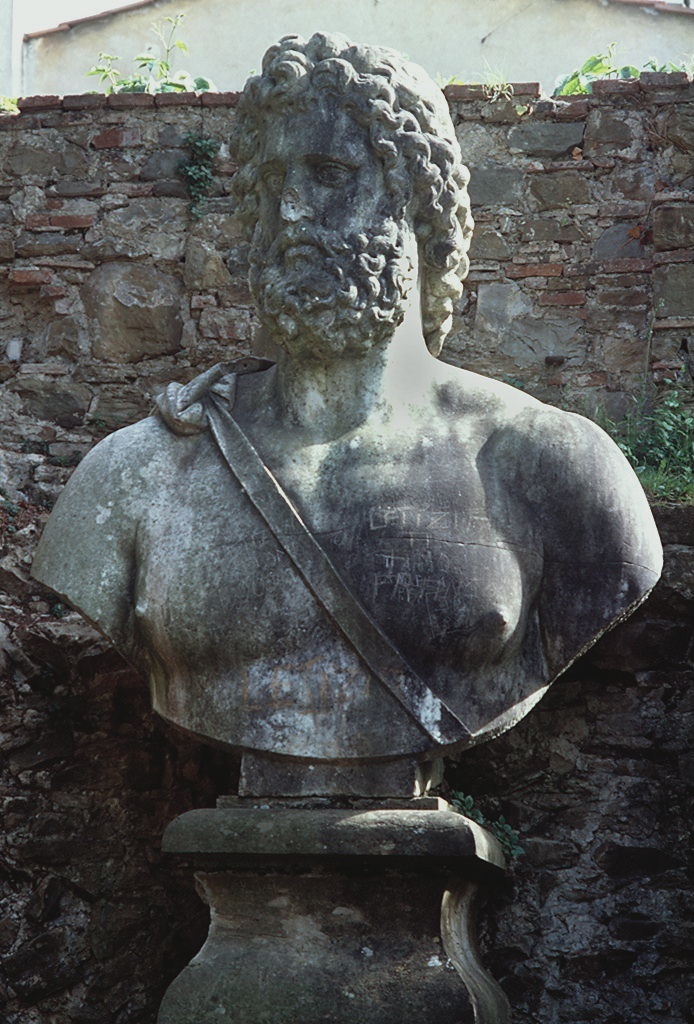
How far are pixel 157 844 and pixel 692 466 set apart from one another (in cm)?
208

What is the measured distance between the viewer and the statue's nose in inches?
180

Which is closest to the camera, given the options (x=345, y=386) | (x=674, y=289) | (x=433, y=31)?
(x=345, y=386)

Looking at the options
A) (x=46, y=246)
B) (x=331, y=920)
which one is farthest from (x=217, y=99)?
(x=331, y=920)

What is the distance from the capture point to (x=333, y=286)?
453cm

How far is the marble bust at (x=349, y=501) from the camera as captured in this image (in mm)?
4312

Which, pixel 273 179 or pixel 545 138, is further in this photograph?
pixel 545 138

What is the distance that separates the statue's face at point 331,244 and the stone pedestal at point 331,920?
1.18 m

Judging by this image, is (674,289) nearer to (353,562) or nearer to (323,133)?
(323,133)

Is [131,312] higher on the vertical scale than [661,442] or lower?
higher

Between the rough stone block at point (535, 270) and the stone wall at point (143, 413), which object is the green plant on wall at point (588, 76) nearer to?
the stone wall at point (143, 413)

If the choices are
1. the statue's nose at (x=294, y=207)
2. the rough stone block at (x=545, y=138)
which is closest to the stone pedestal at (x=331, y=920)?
the statue's nose at (x=294, y=207)

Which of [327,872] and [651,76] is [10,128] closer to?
[651,76]

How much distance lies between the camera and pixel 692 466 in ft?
19.8

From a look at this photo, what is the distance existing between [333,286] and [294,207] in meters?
0.22
